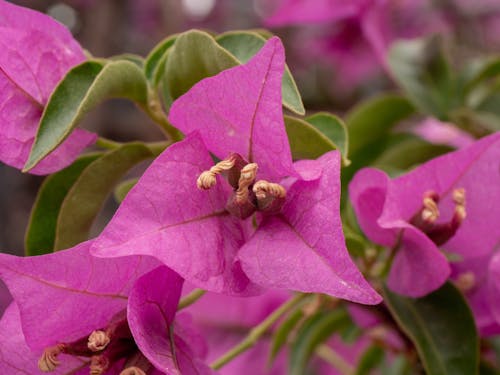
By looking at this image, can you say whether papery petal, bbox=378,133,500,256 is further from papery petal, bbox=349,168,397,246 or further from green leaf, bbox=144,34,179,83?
green leaf, bbox=144,34,179,83

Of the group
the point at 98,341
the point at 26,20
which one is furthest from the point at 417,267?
the point at 26,20

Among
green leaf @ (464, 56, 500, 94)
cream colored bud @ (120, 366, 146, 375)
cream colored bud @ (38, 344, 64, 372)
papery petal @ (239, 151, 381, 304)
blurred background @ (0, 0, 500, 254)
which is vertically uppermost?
papery petal @ (239, 151, 381, 304)

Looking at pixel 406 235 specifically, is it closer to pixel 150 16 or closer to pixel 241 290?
pixel 241 290

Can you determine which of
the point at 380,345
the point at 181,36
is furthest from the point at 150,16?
the point at 181,36

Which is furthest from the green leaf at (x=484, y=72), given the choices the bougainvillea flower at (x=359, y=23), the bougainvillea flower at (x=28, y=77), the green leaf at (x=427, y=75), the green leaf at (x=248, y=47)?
the bougainvillea flower at (x=28, y=77)

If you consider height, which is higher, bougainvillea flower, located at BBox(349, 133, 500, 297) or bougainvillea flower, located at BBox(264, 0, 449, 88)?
bougainvillea flower, located at BBox(349, 133, 500, 297)

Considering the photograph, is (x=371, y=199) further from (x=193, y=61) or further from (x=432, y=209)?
(x=193, y=61)

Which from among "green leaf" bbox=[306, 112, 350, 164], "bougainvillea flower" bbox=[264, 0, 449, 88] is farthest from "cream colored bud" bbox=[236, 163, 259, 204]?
"bougainvillea flower" bbox=[264, 0, 449, 88]

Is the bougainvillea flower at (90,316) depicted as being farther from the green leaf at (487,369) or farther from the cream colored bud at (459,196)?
the green leaf at (487,369)
